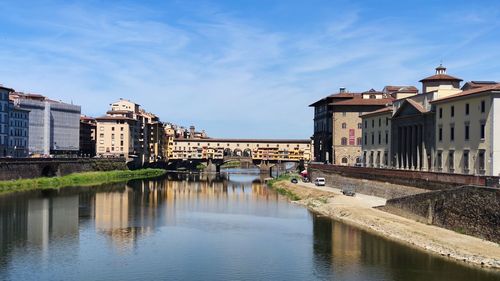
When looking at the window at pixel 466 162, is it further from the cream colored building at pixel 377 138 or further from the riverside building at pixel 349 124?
the riverside building at pixel 349 124

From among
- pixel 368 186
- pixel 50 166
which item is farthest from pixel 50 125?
pixel 368 186

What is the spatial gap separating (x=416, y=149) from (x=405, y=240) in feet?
84.9

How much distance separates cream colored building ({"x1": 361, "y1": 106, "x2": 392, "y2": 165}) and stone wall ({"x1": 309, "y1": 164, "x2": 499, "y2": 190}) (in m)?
4.56

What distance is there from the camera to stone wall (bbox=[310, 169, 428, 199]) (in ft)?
176

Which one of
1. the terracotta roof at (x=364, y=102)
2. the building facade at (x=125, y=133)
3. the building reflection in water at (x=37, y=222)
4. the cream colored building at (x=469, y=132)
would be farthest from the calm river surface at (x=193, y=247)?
the building facade at (x=125, y=133)

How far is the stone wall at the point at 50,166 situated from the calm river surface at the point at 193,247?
57.4 feet

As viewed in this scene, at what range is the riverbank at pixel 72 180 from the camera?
75.6m

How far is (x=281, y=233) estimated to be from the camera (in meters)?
46.2

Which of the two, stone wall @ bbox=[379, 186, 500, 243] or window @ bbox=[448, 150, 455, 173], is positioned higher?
window @ bbox=[448, 150, 455, 173]

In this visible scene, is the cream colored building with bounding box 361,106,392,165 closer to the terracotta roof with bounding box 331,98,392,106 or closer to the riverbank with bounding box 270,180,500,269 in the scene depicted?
the riverbank with bounding box 270,180,500,269

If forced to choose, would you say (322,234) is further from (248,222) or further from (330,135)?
(330,135)

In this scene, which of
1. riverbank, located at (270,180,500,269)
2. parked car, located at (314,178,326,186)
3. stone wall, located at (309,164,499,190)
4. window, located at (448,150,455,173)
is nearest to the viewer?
riverbank, located at (270,180,500,269)

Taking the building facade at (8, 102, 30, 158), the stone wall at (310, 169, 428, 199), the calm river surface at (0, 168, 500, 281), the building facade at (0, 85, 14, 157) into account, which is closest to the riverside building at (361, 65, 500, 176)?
the stone wall at (310, 169, 428, 199)

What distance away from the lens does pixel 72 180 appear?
9412 cm
